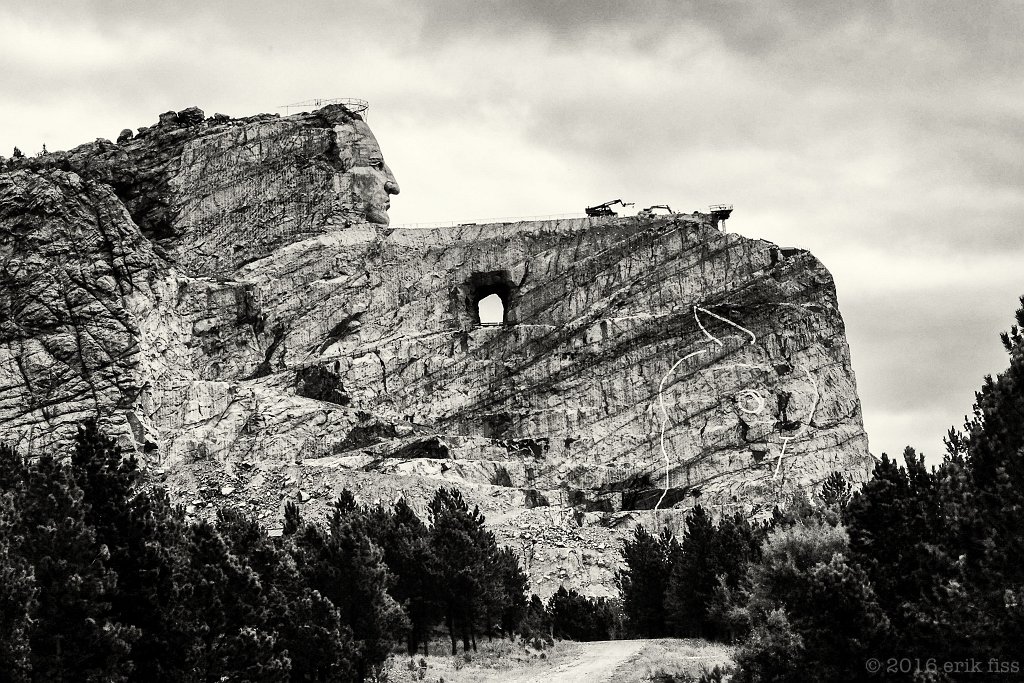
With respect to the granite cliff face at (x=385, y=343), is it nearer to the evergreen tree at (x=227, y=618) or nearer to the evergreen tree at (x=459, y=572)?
the evergreen tree at (x=459, y=572)

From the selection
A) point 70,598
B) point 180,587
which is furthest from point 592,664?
point 70,598

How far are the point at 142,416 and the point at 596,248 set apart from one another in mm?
32351

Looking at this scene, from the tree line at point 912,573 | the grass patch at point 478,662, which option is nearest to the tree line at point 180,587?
the grass patch at point 478,662

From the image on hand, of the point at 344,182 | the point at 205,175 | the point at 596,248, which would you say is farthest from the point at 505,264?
the point at 205,175

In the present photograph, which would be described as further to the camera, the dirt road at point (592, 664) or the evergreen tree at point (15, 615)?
the dirt road at point (592, 664)

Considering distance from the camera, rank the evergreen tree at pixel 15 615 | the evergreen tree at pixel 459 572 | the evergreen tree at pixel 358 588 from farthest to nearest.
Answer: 1. the evergreen tree at pixel 459 572
2. the evergreen tree at pixel 358 588
3. the evergreen tree at pixel 15 615

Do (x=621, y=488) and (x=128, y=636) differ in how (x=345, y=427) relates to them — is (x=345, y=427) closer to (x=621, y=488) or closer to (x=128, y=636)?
(x=621, y=488)

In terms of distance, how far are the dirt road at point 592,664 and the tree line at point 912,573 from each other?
18.0 ft

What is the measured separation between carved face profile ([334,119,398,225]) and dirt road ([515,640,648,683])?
145ft

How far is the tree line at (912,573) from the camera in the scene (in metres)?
30.9

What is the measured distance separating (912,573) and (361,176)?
7052 centimetres

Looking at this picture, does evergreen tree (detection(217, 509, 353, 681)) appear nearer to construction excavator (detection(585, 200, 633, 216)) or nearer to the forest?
the forest

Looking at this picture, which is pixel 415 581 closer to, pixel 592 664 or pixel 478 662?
pixel 478 662

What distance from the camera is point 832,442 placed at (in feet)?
308
